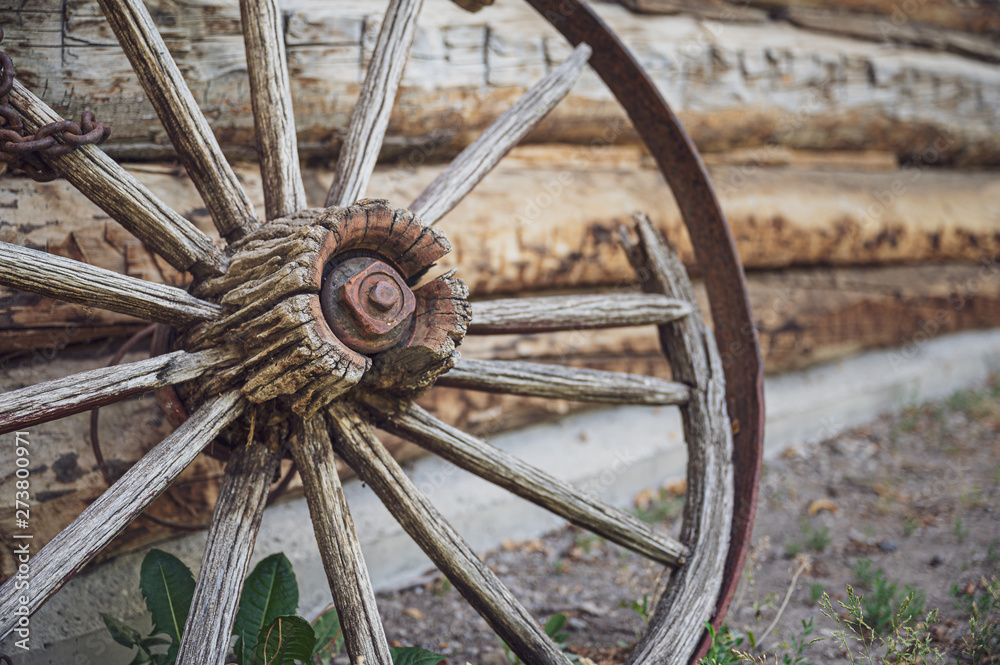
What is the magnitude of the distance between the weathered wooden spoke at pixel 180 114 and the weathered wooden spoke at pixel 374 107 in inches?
9.0

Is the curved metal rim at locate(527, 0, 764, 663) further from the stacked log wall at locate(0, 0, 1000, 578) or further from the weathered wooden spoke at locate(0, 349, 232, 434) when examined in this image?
the weathered wooden spoke at locate(0, 349, 232, 434)

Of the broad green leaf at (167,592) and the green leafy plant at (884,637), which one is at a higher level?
the broad green leaf at (167,592)

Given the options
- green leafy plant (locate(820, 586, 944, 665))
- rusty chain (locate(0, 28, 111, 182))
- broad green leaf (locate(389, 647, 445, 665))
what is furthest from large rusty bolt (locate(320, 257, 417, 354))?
green leafy plant (locate(820, 586, 944, 665))

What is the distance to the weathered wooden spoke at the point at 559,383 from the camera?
1814 mm

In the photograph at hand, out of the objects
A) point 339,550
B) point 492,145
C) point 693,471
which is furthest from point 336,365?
point 693,471

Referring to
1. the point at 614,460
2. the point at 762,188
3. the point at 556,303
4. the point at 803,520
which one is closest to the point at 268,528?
the point at 556,303

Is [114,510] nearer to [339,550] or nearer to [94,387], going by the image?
[94,387]

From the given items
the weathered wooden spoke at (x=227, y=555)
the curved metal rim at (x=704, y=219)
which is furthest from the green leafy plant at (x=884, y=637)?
the weathered wooden spoke at (x=227, y=555)

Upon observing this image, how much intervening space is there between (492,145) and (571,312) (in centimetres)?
50

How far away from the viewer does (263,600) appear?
1.71 meters

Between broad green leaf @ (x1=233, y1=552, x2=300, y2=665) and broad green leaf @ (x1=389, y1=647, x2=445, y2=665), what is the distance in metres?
0.26

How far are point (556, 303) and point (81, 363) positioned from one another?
1290 millimetres

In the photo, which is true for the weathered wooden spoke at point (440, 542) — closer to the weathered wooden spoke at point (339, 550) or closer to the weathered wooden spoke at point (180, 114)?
the weathered wooden spoke at point (339, 550)

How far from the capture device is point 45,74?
6.03ft
